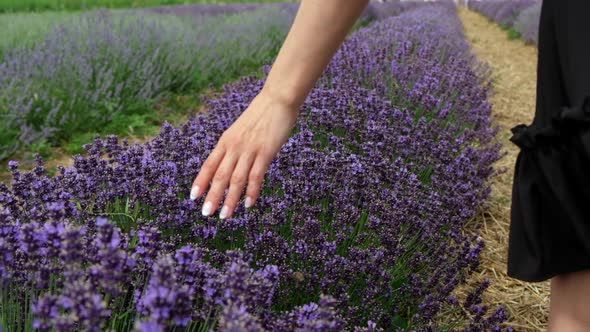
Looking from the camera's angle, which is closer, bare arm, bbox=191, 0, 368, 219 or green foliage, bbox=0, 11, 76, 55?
bare arm, bbox=191, 0, 368, 219

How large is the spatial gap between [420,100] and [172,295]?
310cm

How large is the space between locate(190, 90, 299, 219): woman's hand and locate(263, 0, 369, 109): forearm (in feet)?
0.12

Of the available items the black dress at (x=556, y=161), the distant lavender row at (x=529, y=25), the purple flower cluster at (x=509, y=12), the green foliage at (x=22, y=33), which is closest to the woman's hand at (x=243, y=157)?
the black dress at (x=556, y=161)

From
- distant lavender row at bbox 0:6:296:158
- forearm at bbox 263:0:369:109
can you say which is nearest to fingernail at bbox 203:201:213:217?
forearm at bbox 263:0:369:109

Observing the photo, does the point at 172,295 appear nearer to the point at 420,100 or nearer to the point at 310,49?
the point at 310,49

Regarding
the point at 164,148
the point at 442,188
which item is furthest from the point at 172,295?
the point at 442,188

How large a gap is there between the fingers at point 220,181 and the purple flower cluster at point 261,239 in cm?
11

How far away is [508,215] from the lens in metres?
3.77

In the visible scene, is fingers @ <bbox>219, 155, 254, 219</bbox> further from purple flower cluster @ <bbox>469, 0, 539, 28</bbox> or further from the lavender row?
purple flower cluster @ <bbox>469, 0, 539, 28</bbox>

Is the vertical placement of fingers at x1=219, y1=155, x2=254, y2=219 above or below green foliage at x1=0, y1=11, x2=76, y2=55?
above

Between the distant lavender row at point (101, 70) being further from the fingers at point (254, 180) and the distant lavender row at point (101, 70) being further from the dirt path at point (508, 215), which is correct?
the fingers at point (254, 180)

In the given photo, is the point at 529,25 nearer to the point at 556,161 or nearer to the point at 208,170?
the point at 556,161

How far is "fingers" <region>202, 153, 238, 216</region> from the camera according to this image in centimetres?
123

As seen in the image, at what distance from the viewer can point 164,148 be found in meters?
2.42
